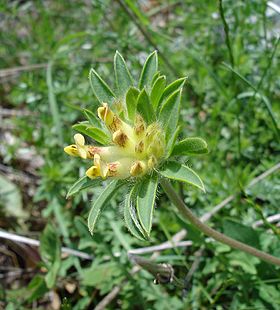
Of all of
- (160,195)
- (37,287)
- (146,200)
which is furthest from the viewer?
(37,287)

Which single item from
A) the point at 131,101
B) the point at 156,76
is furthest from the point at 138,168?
the point at 156,76

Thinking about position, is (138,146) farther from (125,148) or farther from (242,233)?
(242,233)

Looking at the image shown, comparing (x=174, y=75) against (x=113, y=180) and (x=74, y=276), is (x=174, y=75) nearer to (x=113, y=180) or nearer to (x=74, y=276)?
(x=74, y=276)

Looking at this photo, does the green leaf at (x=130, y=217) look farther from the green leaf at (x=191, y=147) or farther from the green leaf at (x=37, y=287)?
the green leaf at (x=37, y=287)

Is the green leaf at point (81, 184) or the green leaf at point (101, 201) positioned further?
the green leaf at point (81, 184)

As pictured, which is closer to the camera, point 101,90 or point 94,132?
point 94,132

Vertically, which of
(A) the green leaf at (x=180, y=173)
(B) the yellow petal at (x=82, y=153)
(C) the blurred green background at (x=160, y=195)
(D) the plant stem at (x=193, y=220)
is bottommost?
(C) the blurred green background at (x=160, y=195)

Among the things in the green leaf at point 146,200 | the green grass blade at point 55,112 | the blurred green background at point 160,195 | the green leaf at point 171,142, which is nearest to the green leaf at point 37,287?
the blurred green background at point 160,195
